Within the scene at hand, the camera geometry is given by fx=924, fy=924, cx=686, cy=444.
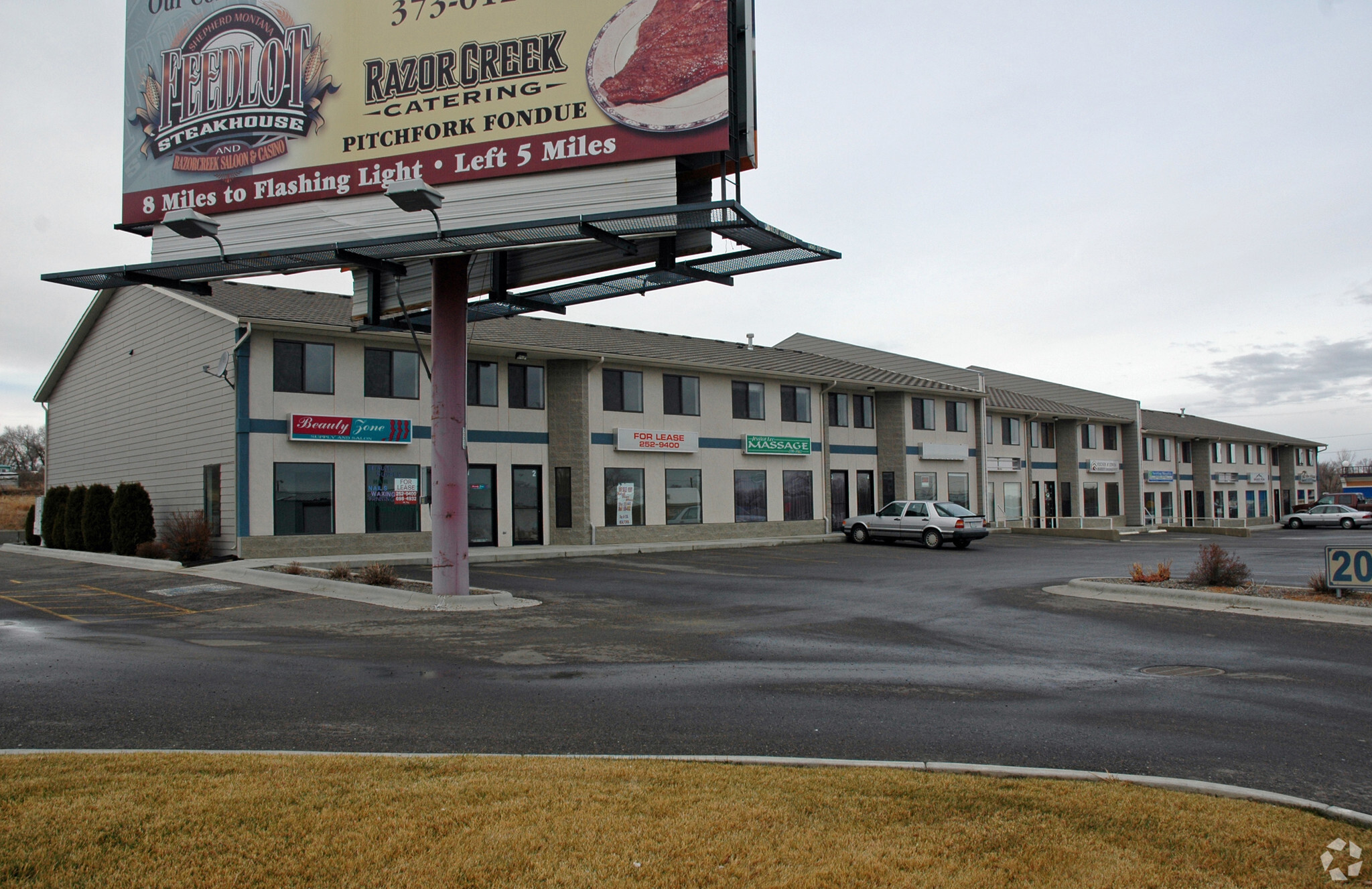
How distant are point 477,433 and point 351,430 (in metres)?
3.98

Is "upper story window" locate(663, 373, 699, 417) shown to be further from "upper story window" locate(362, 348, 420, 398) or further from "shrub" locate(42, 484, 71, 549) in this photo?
Answer: "shrub" locate(42, 484, 71, 549)

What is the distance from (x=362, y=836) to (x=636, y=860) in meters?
1.27

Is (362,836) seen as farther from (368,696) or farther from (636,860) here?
(368,696)

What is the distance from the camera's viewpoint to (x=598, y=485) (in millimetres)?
29266

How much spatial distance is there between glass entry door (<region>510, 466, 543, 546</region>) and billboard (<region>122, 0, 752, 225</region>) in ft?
44.4

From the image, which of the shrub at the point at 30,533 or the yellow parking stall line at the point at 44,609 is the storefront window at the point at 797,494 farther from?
the shrub at the point at 30,533

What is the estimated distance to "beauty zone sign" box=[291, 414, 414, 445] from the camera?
23438 mm

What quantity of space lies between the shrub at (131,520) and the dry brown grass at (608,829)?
71.4ft

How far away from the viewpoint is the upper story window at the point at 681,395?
31.7m

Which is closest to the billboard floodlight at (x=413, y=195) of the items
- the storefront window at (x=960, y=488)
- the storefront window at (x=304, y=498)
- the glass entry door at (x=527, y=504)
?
the storefront window at (x=304, y=498)

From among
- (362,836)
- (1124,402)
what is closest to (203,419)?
(362,836)

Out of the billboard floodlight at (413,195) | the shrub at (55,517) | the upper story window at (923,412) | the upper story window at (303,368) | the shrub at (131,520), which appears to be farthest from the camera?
the upper story window at (923,412)

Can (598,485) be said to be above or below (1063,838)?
above

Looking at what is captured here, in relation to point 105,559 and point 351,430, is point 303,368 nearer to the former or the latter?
point 351,430
